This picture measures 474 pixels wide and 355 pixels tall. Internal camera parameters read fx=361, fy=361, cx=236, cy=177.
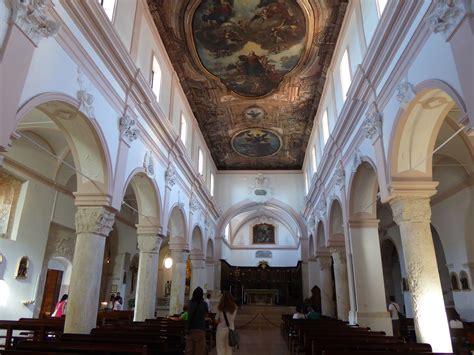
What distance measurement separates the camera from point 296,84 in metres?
15.0

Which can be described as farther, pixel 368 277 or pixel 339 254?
pixel 339 254

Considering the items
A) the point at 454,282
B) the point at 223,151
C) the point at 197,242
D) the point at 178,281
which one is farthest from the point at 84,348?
the point at 223,151

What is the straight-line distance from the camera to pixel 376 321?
32.4ft

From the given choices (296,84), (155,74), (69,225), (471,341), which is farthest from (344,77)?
(69,225)

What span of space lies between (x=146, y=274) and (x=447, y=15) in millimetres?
10104

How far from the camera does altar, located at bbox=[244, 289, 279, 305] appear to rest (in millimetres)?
25141

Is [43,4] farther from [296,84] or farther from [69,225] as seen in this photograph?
[296,84]

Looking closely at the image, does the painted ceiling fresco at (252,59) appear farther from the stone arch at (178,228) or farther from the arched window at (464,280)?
the arched window at (464,280)

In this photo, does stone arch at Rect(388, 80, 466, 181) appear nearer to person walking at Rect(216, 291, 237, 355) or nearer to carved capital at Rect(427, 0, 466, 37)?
→ carved capital at Rect(427, 0, 466, 37)

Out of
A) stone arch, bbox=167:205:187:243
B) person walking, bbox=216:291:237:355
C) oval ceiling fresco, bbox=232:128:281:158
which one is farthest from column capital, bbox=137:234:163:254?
oval ceiling fresco, bbox=232:128:281:158

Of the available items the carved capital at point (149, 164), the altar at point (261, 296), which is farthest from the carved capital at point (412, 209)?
the altar at point (261, 296)

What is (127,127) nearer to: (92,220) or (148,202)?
(92,220)

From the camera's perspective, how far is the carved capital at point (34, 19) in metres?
5.13

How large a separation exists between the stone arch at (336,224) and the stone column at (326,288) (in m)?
3.79
